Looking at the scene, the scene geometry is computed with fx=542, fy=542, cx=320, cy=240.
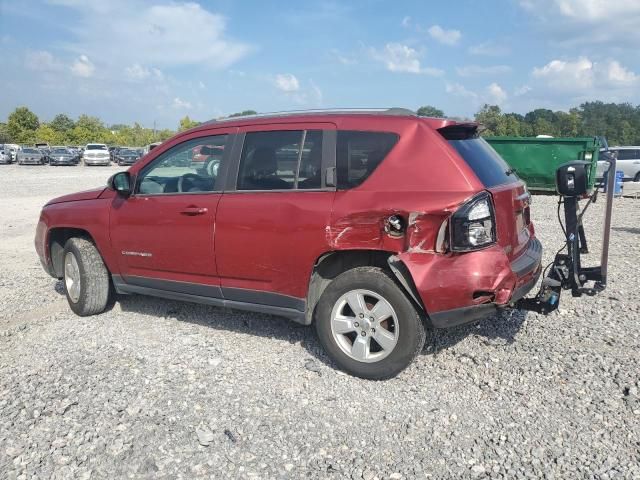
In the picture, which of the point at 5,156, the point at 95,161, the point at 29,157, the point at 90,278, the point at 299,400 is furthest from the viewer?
the point at 5,156

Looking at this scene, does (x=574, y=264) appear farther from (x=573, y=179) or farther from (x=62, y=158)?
(x=62, y=158)

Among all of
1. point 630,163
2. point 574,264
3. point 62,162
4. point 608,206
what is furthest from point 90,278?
point 62,162

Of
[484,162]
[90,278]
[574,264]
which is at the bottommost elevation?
[90,278]

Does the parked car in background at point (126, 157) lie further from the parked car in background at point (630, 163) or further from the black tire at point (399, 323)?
the black tire at point (399, 323)

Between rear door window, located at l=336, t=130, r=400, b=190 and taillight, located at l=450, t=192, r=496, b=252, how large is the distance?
67cm

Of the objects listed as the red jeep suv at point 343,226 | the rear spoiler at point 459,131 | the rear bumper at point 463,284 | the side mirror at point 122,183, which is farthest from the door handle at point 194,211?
the rear spoiler at point 459,131

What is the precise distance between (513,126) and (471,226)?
205ft

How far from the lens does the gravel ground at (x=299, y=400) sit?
2873 mm

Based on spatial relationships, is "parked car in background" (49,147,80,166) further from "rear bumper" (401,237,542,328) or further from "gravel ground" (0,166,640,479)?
"rear bumper" (401,237,542,328)

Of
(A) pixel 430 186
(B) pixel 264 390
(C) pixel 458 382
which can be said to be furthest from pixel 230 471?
(A) pixel 430 186

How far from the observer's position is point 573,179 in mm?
3945

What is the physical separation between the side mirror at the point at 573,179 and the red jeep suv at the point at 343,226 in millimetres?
285

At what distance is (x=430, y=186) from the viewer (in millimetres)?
3461

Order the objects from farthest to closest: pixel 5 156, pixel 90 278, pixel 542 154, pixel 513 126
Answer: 1. pixel 513 126
2. pixel 5 156
3. pixel 542 154
4. pixel 90 278
